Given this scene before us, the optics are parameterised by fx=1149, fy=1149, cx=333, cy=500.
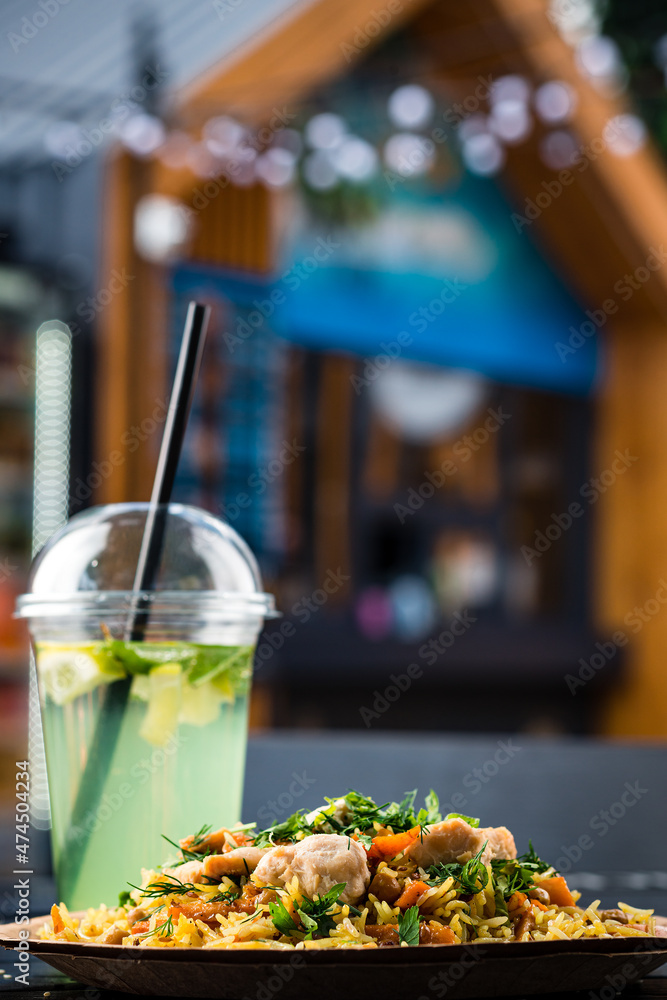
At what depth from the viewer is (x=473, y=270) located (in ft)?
20.5

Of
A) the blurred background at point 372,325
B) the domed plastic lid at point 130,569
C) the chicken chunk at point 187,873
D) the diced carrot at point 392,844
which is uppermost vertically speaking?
the blurred background at point 372,325

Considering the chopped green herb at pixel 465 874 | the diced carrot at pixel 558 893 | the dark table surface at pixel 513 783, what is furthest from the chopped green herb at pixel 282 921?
the dark table surface at pixel 513 783

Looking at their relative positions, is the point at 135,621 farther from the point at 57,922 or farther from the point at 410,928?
the point at 410,928

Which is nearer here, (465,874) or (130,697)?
(465,874)

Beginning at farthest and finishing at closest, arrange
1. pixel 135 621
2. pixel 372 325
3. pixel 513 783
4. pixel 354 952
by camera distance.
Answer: pixel 372 325 < pixel 513 783 < pixel 135 621 < pixel 354 952

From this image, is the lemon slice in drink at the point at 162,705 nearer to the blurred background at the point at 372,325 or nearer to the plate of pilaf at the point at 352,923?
the plate of pilaf at the point at 352,923

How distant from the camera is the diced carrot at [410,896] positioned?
0.71m

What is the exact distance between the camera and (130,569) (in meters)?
1.05

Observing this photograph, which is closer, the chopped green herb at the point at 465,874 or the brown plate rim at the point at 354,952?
the brown plate rim at the point at 354,952

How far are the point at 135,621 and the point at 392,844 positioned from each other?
1.15 ft

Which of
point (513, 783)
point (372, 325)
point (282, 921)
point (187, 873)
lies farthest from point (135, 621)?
point (372, 325)

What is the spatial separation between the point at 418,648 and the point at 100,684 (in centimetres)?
462

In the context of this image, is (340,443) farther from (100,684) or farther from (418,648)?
(100,684)

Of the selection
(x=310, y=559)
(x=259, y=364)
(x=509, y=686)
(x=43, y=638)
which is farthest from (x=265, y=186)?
(x=43, y=638)
